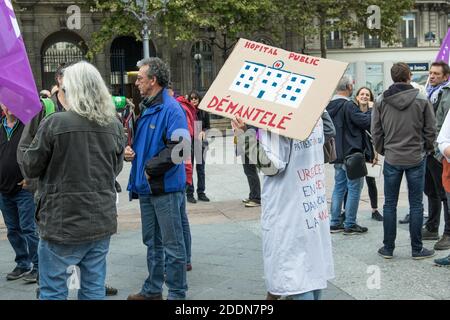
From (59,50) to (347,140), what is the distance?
31.6m

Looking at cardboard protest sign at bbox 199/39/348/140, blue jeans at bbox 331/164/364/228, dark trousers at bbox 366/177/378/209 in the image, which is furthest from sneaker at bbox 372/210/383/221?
cardboard protest sign at bbox 199/39/348/140

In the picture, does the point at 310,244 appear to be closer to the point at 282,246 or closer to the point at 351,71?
the point at 282,246

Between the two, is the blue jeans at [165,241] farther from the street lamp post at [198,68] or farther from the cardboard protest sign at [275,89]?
the street lamp post at [198,68]

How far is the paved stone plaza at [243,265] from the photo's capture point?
16.5ft

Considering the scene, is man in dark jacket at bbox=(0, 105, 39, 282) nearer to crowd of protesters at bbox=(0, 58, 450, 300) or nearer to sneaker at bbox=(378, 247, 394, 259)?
crowd of protesters at bbox=(0, 58, 450, 300)

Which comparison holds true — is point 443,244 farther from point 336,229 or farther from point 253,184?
point 253,184

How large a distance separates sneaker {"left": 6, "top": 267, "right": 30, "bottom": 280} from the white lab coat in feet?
9.08

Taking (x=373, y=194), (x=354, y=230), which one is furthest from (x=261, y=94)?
(x=373, y=194)

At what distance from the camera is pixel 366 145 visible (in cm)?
731

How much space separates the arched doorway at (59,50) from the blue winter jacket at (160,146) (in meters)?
30.5

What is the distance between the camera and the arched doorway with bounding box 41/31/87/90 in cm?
3412

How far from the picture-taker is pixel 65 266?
3.64m

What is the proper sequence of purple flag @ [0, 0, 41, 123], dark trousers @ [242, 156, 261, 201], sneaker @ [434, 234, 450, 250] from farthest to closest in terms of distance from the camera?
1. dark trousers @ [242, 156, 261, 201]
2. sneaker @ [434, 234, 450, 250]
3. purple flag @ [0, 0, 41, 123]

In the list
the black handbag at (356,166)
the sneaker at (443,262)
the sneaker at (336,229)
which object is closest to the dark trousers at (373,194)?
the sneaker at (336,229)
